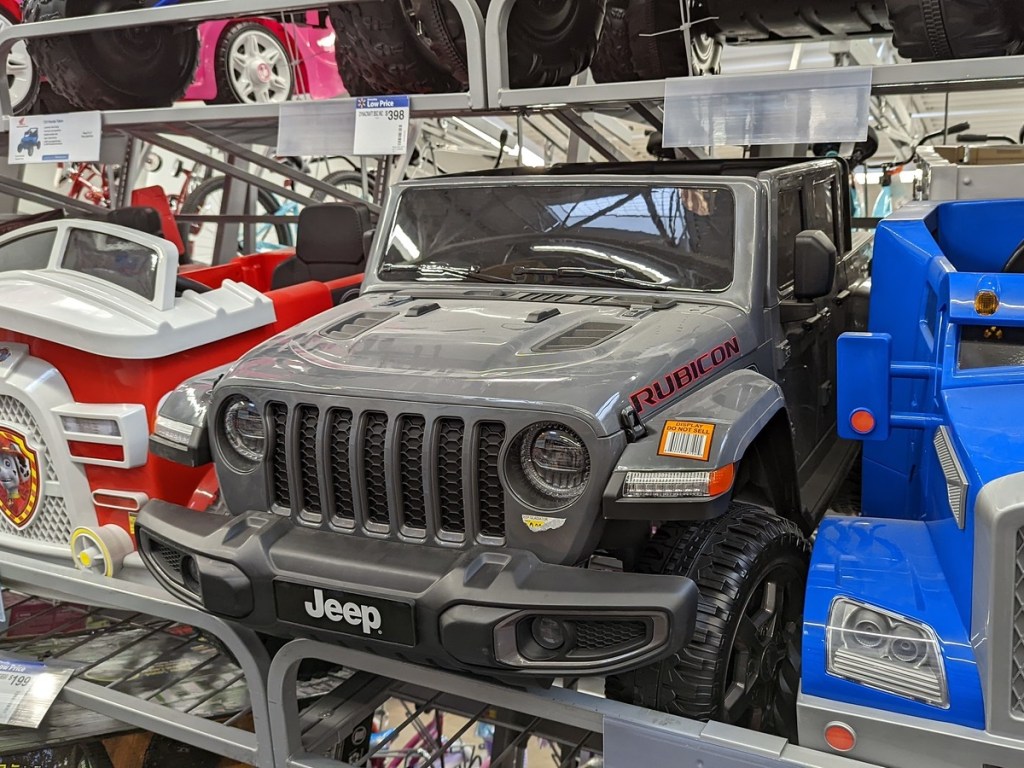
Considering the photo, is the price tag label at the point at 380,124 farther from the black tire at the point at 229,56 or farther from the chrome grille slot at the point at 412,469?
the black tire at the point at 229,56

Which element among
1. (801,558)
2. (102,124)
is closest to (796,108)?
(801,558)

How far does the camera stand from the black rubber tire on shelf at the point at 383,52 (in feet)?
10.6

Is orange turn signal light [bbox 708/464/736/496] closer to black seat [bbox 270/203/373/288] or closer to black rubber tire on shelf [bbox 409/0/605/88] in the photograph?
black rubber tire on shelf [bbox 409/0/605/88]

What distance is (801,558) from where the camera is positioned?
2.55 m

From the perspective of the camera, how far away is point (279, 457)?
2.44 meters

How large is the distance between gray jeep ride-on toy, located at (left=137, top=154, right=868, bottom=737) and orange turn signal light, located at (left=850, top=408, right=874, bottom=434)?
0.22 m

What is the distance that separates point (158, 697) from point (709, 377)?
1.98 meters

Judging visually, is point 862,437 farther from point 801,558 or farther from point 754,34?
point 754,34

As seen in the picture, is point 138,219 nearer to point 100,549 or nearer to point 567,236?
point 100,549

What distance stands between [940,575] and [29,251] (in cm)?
288

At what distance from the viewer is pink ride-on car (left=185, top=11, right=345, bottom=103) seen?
19.1 ft

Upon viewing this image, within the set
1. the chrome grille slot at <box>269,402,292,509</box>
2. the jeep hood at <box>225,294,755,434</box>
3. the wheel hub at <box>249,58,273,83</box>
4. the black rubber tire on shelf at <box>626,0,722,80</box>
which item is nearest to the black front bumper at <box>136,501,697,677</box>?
the chrome grille slot at <box>269,402,292,509</box>

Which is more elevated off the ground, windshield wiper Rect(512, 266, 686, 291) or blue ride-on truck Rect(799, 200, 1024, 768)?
windshield wiper Rect(512, 266, 686, 291)

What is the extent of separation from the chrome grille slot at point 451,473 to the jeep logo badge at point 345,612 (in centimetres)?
27
